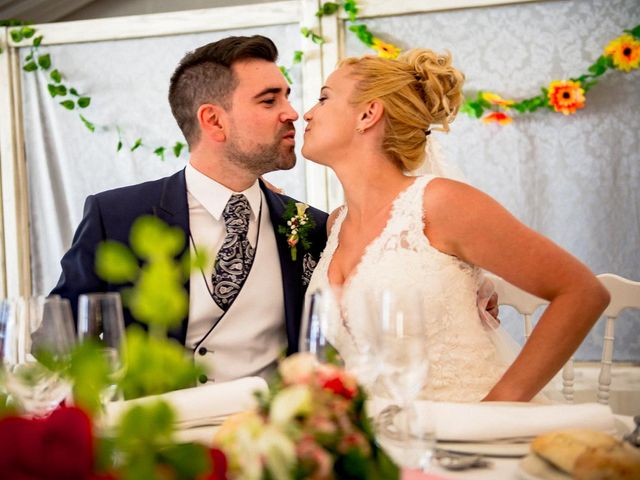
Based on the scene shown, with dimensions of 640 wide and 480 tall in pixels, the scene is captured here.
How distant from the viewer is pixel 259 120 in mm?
2758

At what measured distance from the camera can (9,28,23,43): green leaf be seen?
170 inches

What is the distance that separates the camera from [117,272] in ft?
2.01

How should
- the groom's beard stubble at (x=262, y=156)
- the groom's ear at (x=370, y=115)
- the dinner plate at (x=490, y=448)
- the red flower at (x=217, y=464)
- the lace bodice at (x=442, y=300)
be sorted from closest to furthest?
the red flower at (x=217, y=464), the dinner plate at (x=490, y=448), the lace bodice at (x=442, y=300), the groom's ear at (x=370, y=115), the groom's beard stubble at (x=262, y=156)

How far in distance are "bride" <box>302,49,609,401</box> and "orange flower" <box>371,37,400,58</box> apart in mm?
1423

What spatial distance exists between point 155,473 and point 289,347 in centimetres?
175

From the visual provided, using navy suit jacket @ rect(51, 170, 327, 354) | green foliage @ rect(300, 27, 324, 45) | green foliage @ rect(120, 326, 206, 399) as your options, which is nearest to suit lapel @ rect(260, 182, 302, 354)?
navy suit jacket @ rect(51, 170, 327, 354)

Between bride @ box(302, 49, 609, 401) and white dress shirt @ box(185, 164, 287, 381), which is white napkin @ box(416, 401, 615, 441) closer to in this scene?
bride @ box(302, 49, 609, 401)

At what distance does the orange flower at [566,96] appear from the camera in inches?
148

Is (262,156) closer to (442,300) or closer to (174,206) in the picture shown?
(174,206)

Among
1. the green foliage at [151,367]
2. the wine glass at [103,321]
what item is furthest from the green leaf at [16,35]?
the green foliage at [151,367]

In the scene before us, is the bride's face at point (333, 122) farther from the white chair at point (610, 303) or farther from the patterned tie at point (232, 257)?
the white chair at point (610, 303)

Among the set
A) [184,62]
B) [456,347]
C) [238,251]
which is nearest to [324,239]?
[238,251]

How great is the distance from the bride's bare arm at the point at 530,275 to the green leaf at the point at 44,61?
9.58 ft

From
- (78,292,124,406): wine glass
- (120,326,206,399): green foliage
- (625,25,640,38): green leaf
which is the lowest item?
(78,292,124,406): wine glass
